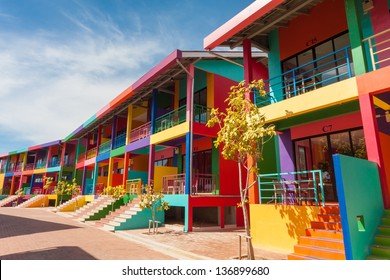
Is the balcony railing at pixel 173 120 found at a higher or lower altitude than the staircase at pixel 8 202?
higher

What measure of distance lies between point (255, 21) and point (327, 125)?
16.8 feet

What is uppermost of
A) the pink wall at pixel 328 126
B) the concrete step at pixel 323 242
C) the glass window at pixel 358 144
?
the pink wall at pixel 328 126

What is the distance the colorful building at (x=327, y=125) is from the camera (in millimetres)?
5625

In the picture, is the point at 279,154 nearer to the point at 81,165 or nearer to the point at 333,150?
the point at 333,150

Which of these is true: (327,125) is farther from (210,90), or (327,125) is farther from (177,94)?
(177,94)

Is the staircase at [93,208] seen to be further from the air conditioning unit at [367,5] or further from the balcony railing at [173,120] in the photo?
the air conditioning unit at [367,5]

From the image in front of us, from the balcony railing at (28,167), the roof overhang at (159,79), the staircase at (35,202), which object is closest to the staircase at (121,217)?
the roof overhang at (159,79)

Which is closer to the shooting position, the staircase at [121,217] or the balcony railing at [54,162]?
the staircase at [121,217]

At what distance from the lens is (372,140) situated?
6684mm

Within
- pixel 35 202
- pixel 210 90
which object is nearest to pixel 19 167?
pixel 35 202

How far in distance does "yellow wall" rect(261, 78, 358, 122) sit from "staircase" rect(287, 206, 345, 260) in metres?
3.10

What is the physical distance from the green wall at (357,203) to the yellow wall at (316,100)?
230 centimetres

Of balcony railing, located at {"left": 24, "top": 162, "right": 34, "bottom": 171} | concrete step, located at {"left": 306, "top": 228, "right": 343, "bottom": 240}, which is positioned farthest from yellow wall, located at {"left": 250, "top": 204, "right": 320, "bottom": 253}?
balcony railing, located at {"left": 24, "top": 162, "right": 34, "bottom": 171}

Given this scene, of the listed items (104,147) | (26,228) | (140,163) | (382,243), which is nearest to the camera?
(382,243)
